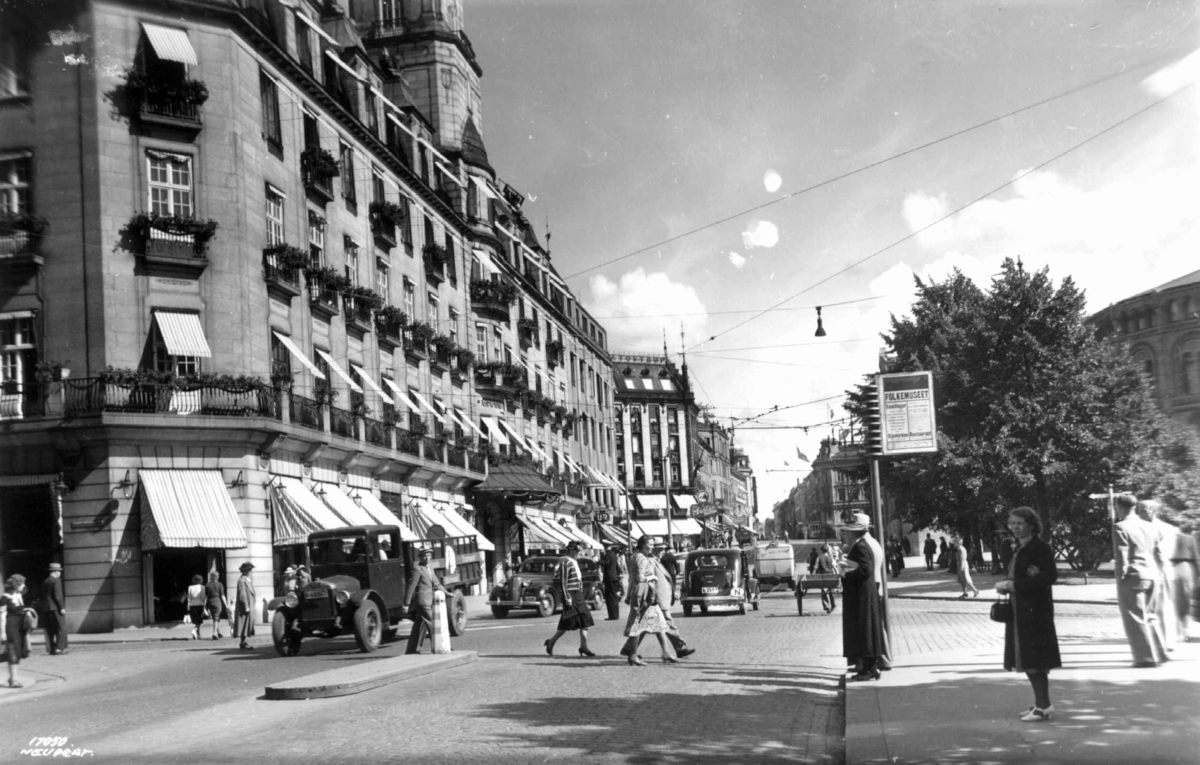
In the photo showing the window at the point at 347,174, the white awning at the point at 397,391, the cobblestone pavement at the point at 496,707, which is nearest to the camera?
the cobblestone pavement at the point at 496,707

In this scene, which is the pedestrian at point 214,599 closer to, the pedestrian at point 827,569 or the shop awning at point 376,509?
the shop awning at point 376,509

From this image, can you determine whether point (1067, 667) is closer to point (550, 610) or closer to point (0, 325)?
point (550, 610)

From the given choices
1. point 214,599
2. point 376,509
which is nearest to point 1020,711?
point 214,599

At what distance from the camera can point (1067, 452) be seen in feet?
113

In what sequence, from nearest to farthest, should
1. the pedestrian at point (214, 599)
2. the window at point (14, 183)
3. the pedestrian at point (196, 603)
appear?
the pedestrian at point (214, 599), the pedestrian at point (196, 603), the window at point (14, 183)

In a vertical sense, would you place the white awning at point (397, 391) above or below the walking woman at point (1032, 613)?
above

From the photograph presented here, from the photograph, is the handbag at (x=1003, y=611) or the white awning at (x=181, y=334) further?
the white awning at (x=181, y=334)

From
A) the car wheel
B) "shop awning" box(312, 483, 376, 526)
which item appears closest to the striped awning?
"shop awning" box(312, 483, 376, 526)

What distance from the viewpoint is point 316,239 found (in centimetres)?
3472

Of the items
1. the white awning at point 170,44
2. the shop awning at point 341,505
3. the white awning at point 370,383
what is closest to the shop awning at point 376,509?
the shop awning at point 341,505

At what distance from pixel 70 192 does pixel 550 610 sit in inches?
615

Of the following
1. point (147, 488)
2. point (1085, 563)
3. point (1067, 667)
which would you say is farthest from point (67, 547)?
point (1085, 563)

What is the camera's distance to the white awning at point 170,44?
90.8 feet

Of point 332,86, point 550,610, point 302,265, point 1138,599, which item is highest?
point 332,86
